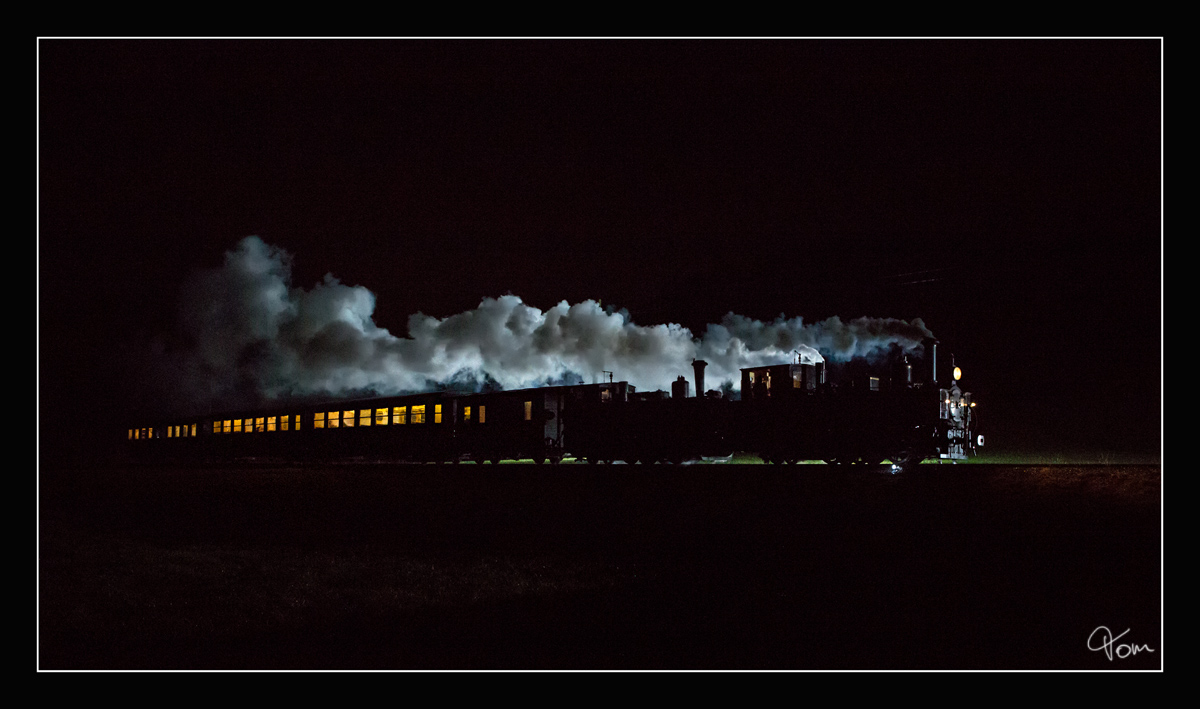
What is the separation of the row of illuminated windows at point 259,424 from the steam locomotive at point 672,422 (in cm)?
9

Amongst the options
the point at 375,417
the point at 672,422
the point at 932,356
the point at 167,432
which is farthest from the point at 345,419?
the point at 932,356

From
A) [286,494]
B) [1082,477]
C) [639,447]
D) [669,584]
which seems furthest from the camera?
[639,447]

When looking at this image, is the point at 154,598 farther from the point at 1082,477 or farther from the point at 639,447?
the point at 1082,477

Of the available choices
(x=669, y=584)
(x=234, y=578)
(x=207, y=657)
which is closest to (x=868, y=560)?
(x=669, y=584)

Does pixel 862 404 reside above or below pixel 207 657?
above

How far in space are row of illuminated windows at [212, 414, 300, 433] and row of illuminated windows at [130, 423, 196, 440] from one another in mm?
2642

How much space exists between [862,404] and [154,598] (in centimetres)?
1419

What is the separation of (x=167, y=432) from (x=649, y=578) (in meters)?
38.6

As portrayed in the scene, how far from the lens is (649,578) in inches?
422

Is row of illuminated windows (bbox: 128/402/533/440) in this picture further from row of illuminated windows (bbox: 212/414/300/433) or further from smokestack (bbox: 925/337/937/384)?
smokestack (bbox: 925/337/937/384)

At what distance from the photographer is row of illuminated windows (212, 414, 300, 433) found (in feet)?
103
